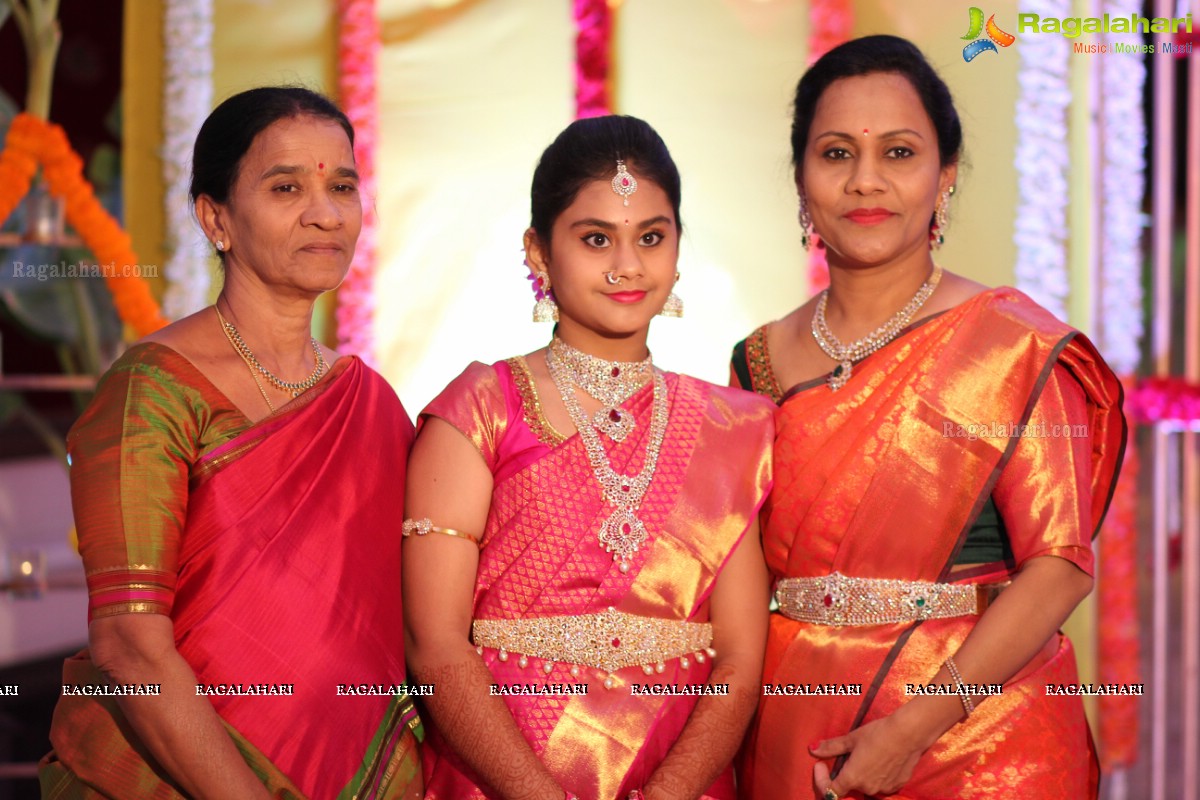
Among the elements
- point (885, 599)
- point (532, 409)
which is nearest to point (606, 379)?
point (532, 409)

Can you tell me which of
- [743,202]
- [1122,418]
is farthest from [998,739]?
[743,202]

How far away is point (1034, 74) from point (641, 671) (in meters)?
2.93

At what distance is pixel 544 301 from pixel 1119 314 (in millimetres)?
2668

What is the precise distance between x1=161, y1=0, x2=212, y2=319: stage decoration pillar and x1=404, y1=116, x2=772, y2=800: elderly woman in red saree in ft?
8.47

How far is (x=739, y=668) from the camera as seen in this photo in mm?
2359

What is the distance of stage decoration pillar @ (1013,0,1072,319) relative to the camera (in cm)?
413

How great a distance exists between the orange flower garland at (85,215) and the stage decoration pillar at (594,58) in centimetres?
185

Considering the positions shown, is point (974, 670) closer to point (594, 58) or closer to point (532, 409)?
point (532, 409)

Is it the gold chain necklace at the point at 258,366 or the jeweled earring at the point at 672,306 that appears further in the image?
the jeweled earring at the point at 672,306

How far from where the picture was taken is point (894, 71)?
257 cm

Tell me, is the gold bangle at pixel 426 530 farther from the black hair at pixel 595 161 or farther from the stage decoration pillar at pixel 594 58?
the stage decoration pillar at pixel 594 58

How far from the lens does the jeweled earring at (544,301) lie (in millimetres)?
2463

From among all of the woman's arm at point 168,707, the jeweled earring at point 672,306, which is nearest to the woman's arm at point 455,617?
the woman's arm at point 168,707

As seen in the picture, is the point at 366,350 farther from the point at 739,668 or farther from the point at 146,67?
the point at 739,668
